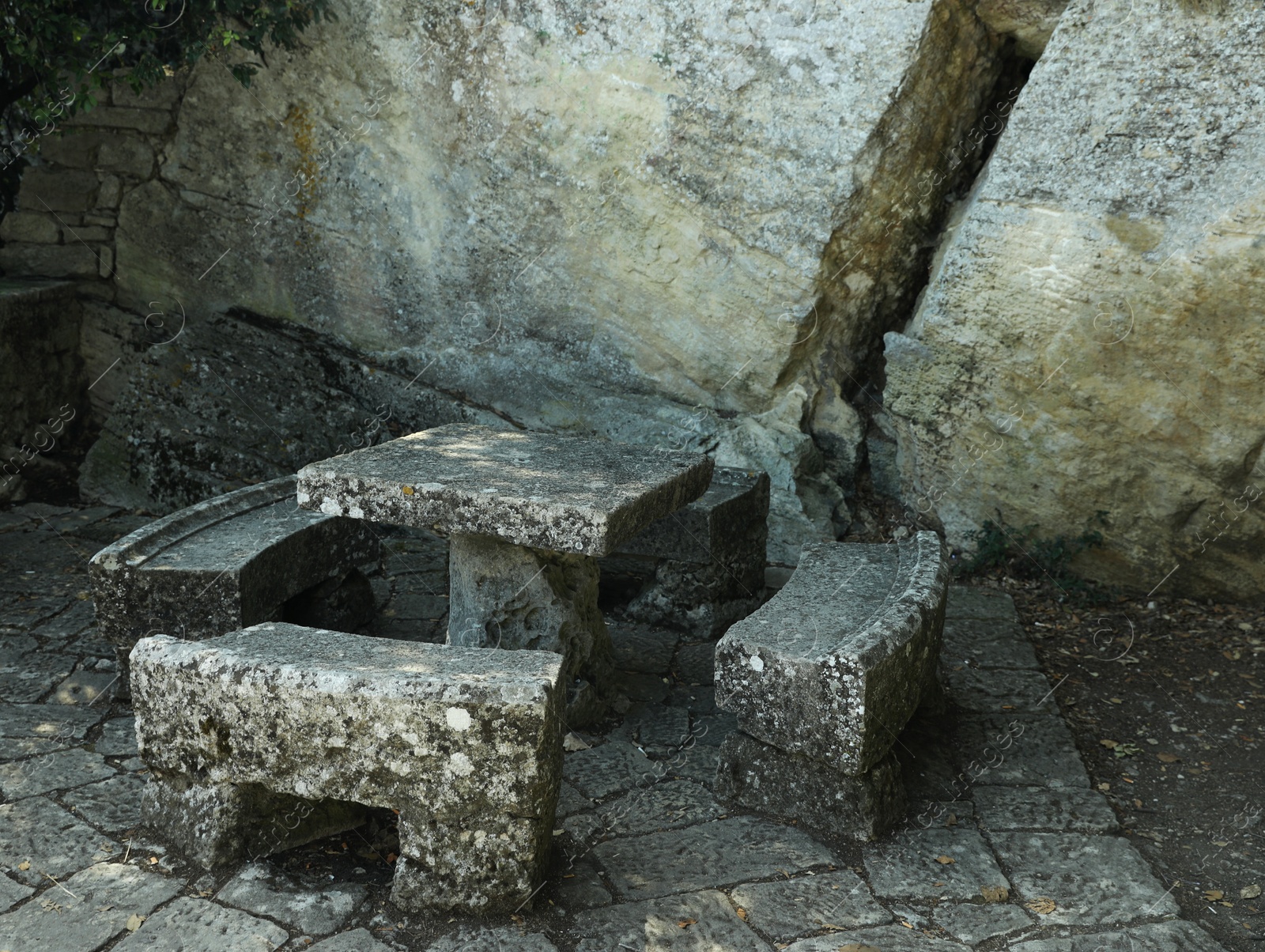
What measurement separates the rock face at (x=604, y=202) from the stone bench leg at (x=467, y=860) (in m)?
3.30

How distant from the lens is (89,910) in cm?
284

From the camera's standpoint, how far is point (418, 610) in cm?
499

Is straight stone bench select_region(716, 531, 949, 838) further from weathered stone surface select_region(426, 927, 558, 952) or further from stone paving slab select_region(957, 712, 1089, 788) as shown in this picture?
weathered stone surface select_region(426, 927, 558, 952)

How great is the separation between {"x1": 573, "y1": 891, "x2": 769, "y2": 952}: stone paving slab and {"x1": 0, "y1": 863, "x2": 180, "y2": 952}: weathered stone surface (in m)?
1.03

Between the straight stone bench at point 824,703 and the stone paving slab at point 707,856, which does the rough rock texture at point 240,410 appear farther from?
the stone paving slab at point 707,856

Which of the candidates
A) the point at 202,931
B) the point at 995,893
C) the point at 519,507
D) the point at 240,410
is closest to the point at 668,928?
the point at 995,893

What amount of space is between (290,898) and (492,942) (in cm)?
56

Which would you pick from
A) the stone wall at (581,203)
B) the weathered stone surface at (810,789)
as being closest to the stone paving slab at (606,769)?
the weathered stone surface at (810,789)

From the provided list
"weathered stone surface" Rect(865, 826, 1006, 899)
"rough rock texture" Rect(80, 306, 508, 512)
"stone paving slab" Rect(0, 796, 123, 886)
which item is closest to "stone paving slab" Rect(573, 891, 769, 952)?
"weathered stone surface" Rect(865, 826, 1006, 899)

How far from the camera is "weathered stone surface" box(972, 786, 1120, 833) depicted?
3457 mm

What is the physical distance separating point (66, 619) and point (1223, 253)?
16.6 feet

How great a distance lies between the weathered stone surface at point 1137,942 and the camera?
2.86 metres

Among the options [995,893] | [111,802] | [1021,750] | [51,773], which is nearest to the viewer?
[995,893]

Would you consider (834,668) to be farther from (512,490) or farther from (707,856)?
(512,490)
